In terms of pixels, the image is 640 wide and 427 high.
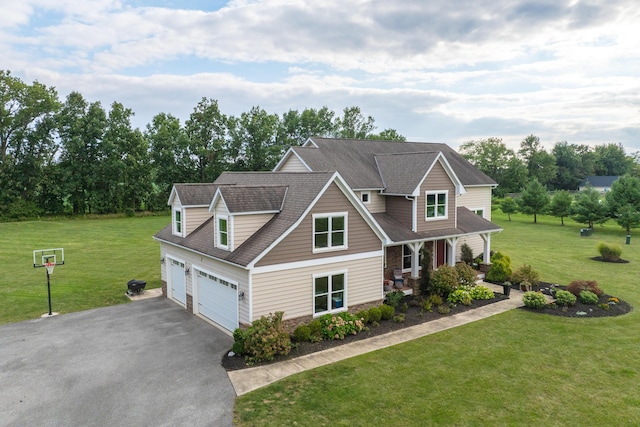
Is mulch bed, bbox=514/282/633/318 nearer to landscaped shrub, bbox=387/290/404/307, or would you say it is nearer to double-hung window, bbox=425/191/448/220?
landscaped shrub, bbox=387/290/404/307

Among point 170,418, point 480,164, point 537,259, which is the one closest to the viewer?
point 170,418

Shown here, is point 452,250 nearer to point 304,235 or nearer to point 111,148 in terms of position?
point 304,235

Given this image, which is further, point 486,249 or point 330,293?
point 486,249

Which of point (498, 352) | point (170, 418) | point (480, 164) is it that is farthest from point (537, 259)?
point (480, 164)

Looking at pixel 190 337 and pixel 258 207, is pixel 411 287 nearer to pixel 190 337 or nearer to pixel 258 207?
pixel 258 207

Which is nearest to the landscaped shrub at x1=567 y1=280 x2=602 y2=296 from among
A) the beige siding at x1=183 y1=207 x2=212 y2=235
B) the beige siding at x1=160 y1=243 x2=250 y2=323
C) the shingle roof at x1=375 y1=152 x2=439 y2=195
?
the shingle roof at x1=375 y1=152 x2=439 y2=195

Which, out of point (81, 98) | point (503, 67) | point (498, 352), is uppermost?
point (81, 98)

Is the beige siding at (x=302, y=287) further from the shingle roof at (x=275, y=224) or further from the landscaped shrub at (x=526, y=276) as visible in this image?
the landscaped shrub at (x=526, y=276)

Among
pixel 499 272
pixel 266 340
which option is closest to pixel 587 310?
pixel 499 272
